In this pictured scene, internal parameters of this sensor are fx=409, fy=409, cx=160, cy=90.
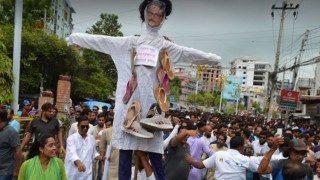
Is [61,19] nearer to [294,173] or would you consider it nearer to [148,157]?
[148,157]

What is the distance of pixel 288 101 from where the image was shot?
1997cm

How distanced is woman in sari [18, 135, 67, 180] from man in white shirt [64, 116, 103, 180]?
1.44 m

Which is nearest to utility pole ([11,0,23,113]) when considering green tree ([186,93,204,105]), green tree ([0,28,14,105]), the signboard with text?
green tree ([0,28,14,105])

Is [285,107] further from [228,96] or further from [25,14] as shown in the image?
[228,96]

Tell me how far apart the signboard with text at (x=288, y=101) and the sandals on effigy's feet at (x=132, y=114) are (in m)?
16.9

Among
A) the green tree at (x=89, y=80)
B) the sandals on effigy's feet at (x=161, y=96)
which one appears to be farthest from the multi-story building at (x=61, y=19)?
the sandals on effigy's feet at (x=161, y=96)

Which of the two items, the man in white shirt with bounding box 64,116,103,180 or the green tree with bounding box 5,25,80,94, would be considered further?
the green tree with bounding box 5,25,80,94

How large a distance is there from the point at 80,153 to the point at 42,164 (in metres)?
1.89

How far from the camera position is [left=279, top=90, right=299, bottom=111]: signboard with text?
774 inches

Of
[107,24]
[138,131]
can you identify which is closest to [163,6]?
[138,131]

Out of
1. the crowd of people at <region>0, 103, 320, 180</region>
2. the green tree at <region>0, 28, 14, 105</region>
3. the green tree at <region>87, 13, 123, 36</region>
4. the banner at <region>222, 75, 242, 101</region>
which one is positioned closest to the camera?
the crowd of people at <region>0, 103, 320, 180</region>

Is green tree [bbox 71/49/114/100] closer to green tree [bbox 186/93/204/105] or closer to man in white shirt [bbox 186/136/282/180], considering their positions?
man in white shirt [bbox 186/136/282/180]

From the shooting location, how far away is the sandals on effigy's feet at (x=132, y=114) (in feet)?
12.6

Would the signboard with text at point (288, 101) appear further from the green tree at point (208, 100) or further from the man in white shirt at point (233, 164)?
the green tree at point (208, 100)
